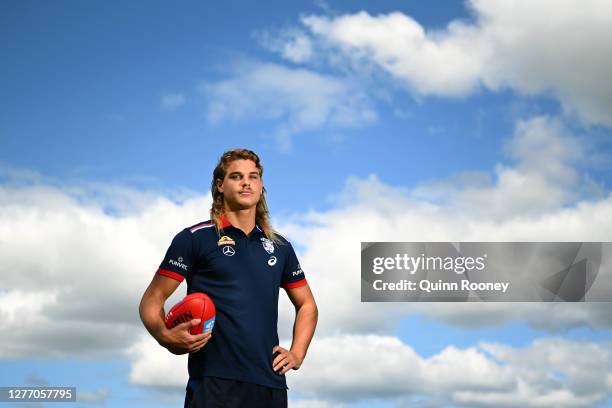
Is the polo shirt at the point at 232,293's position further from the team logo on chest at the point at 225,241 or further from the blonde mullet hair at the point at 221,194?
the blonde mullet hair at the point at 221,194

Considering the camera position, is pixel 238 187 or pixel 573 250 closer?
pixel 238 187

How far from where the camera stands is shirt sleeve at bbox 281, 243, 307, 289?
7.69 meters

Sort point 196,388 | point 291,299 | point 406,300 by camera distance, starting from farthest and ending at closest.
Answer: point 406,300
point 291,299
point 196,388

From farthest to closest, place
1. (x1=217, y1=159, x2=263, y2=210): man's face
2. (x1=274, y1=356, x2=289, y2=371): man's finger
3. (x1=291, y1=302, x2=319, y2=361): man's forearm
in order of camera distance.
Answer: (x1=291, y1=302, x2=319, y2=361): man's forearm
(x1=217, y1=159, x2=263, y2=210): man's face
(x1=274, y1=356, x2=289, y2=371): man's finger

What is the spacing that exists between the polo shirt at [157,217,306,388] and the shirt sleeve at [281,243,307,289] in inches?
14.4

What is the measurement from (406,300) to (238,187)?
14.2m

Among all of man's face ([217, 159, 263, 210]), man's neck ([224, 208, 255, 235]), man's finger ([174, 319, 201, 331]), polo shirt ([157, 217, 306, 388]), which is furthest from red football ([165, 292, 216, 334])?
man's face ([217, 159, 263, 210])

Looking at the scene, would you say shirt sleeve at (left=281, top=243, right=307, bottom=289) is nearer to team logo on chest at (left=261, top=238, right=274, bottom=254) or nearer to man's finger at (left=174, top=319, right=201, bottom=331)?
team logo on chest at (left=261, top=238, right=274, bottom=254)

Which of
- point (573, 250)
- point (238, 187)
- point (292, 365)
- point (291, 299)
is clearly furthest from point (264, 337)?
point (573, 250)

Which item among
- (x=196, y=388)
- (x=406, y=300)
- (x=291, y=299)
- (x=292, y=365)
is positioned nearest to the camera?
(x=196, y=388)

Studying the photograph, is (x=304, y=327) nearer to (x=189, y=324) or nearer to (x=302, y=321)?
(x=302, y=321)

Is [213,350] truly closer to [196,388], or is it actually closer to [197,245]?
[196,388]

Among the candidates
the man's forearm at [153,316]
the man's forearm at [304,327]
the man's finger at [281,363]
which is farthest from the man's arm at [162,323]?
the man's forearm at [304,327]

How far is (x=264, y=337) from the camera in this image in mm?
6930
